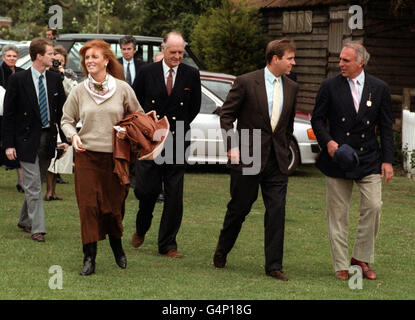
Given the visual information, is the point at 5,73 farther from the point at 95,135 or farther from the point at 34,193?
the point at 95,135

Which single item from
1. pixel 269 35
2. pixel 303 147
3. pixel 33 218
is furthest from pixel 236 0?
pixel 33 218

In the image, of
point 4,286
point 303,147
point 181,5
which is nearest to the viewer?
point 4,286

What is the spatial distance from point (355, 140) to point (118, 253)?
2.41 meters

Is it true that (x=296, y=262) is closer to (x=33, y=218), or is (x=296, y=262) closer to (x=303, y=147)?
(x=33, y=218)

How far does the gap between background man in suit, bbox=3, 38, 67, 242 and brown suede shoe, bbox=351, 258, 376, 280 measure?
340 cm

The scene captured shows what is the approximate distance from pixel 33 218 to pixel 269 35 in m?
16.0

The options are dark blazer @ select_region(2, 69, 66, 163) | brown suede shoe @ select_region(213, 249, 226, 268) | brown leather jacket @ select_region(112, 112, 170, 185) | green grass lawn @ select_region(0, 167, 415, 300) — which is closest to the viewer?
green grass lawn @ select_region(0, 167, 415, 300)

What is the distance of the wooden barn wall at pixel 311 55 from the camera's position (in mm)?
22312

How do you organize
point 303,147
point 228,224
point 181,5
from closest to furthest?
1. point 228,224
2. point 303,147
3. point 181,5

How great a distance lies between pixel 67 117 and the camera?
7.65 m

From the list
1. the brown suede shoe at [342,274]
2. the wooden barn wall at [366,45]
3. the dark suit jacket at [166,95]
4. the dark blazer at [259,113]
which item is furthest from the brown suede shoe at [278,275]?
the wooden barn wall at [366,45]

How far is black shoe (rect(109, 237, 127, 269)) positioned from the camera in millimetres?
7934

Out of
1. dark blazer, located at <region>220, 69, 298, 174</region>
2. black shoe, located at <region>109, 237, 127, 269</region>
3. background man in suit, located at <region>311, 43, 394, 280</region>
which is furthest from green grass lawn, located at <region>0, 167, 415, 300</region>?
dark blazer, located at <region>220, 69, 298, 174</region>

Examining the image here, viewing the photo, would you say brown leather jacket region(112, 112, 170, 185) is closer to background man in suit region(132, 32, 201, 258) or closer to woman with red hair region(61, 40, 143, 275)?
woman with red hair region(61, 40, 143, 275)
